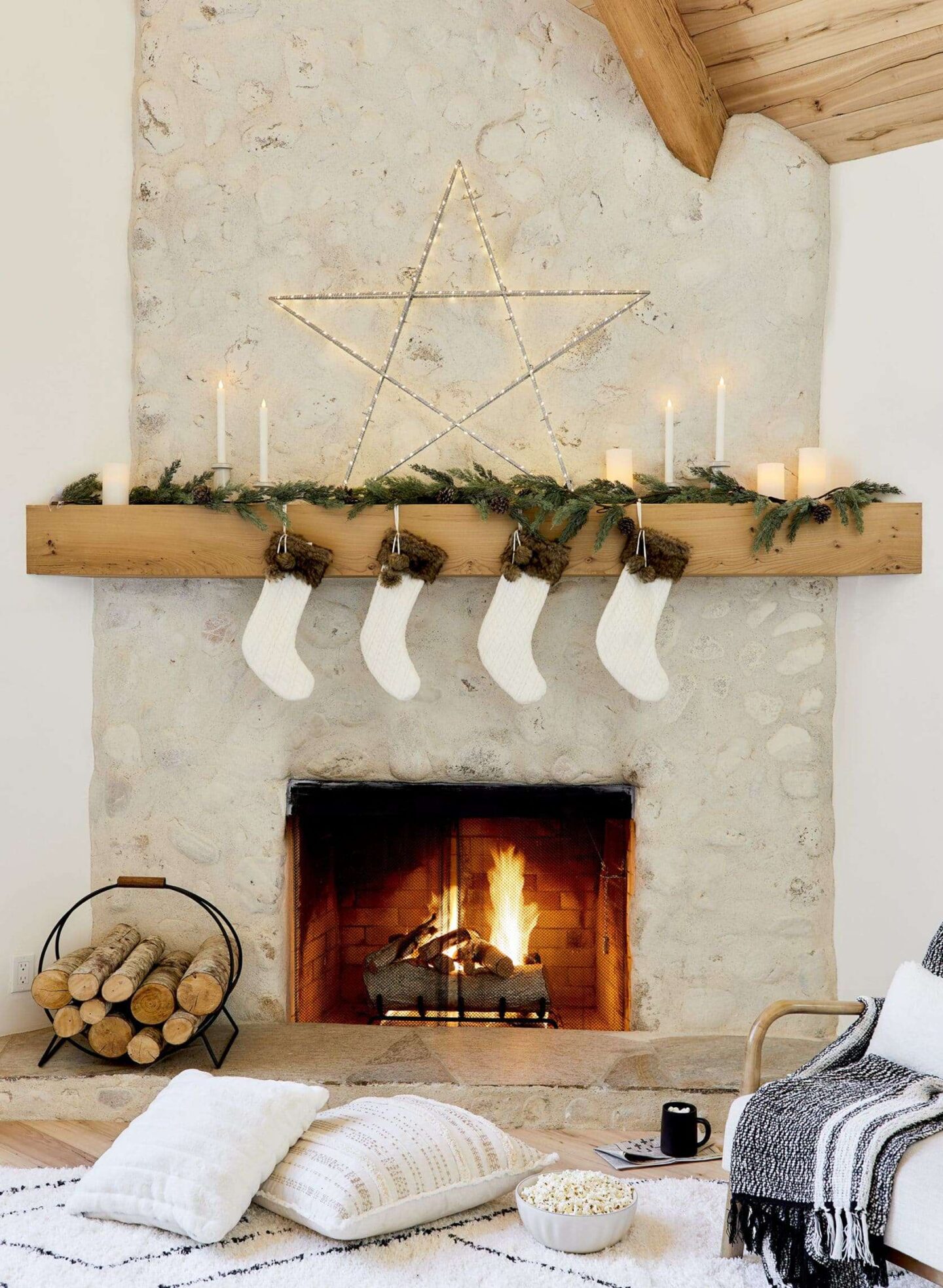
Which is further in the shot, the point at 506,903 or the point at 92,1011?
the point at 506,903

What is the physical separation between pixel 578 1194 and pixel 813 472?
190 cm

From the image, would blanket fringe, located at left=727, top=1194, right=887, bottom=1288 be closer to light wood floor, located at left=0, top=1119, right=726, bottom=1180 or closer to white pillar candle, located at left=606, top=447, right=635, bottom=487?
light wood floor, located at left=0, top=1119, right=726, bottom=1180

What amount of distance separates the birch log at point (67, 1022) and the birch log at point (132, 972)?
0.08 metres

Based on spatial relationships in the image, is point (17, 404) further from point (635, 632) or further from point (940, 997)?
point (940, 997)

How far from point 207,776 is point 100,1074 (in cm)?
84

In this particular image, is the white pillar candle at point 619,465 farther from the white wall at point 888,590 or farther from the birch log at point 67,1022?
the birch log at point 67,1022

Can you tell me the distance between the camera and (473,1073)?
2955 mm

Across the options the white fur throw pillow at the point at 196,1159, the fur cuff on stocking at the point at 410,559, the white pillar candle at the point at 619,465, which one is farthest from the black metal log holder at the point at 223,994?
the white pillar candle at the point at 619,465

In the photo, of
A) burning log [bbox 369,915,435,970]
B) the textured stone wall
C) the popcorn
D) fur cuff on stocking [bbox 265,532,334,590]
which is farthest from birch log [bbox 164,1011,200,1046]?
fur cuff on stocking [bbox 265,532,334,590]

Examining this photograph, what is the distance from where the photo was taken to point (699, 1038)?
319 centimetres

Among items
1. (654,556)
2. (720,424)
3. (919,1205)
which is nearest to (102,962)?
(654,556)

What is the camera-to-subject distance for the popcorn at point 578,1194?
2.27 metres

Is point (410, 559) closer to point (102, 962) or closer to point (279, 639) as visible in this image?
point (279, 639)

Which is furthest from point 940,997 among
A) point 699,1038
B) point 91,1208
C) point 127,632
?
point 127,632
